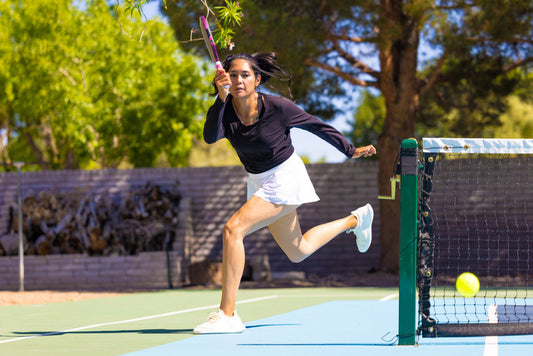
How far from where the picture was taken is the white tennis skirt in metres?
6.39

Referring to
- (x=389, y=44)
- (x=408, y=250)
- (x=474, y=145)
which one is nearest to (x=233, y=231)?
(x=408, y=250)

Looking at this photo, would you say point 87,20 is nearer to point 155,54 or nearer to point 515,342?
point 155,54

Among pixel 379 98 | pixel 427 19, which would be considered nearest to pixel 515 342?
pixel 427 19

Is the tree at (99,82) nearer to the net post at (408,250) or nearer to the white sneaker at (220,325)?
the white sneaker at (220,325)

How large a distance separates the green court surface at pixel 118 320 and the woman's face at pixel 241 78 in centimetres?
197

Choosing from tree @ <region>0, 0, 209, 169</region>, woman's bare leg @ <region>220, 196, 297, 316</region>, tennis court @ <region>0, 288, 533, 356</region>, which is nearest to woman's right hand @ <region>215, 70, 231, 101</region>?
woman's bare leg @ <region>220, 196, 297, 316</region>

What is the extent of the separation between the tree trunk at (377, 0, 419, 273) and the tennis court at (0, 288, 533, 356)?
22.7 ft

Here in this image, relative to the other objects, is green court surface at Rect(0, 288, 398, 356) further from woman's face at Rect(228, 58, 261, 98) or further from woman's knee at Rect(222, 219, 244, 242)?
woman's face at Rect(228, 58, 261, 98)

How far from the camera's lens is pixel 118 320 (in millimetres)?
8648

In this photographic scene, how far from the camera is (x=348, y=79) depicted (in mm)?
18109

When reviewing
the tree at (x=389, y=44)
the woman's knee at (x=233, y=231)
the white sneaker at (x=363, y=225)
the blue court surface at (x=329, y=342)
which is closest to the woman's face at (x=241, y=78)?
the woman's knee at (x=233, y=231)

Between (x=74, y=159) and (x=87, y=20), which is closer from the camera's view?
(x=87, y=20)

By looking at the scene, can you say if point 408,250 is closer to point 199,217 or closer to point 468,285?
point 468,285

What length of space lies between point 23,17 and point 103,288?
16.5m
